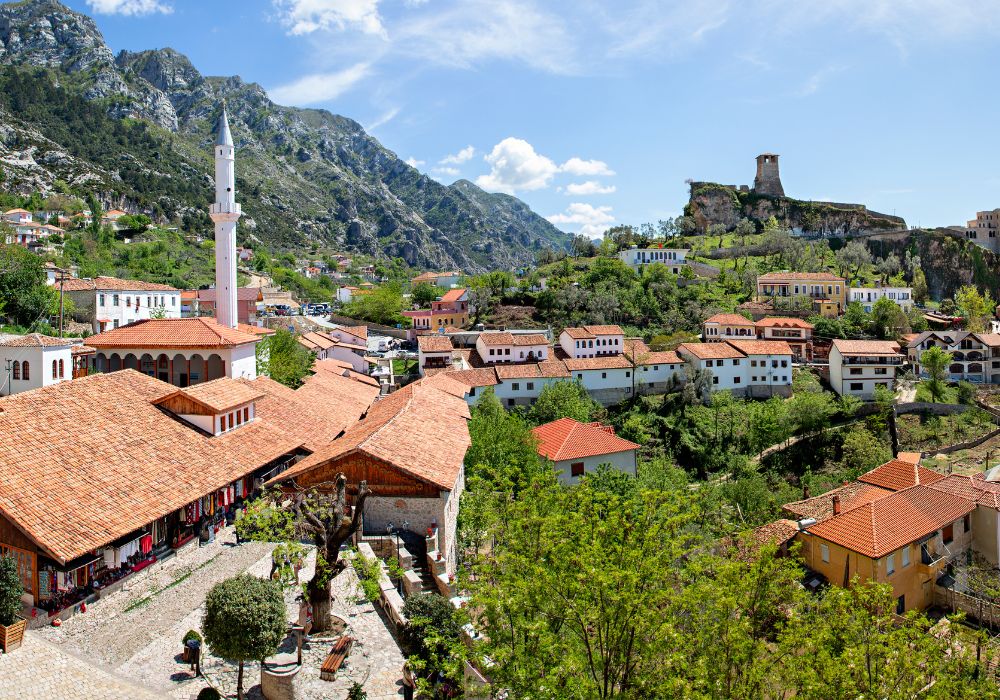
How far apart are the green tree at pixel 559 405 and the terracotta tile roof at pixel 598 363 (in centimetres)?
320

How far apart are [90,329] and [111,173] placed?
74367mm

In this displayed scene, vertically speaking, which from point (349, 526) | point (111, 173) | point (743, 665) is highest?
point (111, 173)

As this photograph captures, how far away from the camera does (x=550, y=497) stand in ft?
51.2

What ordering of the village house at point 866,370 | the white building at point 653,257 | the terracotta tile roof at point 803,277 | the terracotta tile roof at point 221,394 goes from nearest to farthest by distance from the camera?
the terracotta tile roof at point 221,394
the village house at point 866,370
the terracotta tile roof at point 803,277
the white building at point 653,257

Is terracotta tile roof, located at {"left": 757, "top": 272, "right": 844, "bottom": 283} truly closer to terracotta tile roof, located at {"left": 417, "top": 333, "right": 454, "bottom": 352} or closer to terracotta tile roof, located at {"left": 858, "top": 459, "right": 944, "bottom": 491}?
terracotta tile roof, located at {"left": 417, "top": 333, "right": 454, "bottom": 352}

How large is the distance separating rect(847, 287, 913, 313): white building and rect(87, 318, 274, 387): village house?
208 feet

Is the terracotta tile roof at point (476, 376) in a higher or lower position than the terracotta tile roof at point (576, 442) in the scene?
higher

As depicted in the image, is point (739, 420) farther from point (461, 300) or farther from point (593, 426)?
point (461, 300)

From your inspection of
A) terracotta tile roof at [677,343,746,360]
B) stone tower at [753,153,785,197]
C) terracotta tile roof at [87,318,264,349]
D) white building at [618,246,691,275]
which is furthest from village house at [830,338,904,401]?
stone tower at [753,153,785,197]

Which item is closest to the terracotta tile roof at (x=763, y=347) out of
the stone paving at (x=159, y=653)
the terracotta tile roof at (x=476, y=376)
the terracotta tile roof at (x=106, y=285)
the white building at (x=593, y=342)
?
the white building at (x=593, y=342)

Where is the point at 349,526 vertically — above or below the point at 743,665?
above

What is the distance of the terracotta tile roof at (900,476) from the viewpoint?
27.7 meters

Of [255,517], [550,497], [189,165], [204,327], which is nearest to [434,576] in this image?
[550,497]

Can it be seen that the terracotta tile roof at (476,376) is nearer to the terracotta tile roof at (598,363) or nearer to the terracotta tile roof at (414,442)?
the terracotta tile roof at (598,363)
